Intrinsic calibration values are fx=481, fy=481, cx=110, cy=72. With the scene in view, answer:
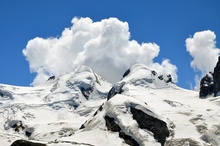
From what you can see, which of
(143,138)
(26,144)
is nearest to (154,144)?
(143,138)

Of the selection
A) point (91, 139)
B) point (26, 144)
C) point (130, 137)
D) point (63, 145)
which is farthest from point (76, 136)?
point (26, 144)

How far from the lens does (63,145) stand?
499 feet

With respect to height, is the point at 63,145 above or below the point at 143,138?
below

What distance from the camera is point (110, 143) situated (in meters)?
185

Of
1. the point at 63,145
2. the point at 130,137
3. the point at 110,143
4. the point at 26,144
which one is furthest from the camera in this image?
the point at 130,137

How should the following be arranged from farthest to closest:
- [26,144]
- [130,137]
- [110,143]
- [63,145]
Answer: [130,137] < [110,143] < [63,145] < [26,144]

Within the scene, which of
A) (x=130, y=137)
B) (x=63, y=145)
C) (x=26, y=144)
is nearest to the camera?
(x=26, y=144)

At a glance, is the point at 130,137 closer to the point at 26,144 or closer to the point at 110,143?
the point at 110,143

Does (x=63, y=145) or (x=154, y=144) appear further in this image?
(x=154, y=144)

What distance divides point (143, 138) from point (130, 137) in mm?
5722

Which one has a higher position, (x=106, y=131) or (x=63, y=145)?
(x=106, y=131)

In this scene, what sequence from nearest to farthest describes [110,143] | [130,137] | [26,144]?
[26,144], [110,143], [130,137]

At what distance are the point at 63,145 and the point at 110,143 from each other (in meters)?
36.6

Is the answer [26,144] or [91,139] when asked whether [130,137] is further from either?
[26,144]
